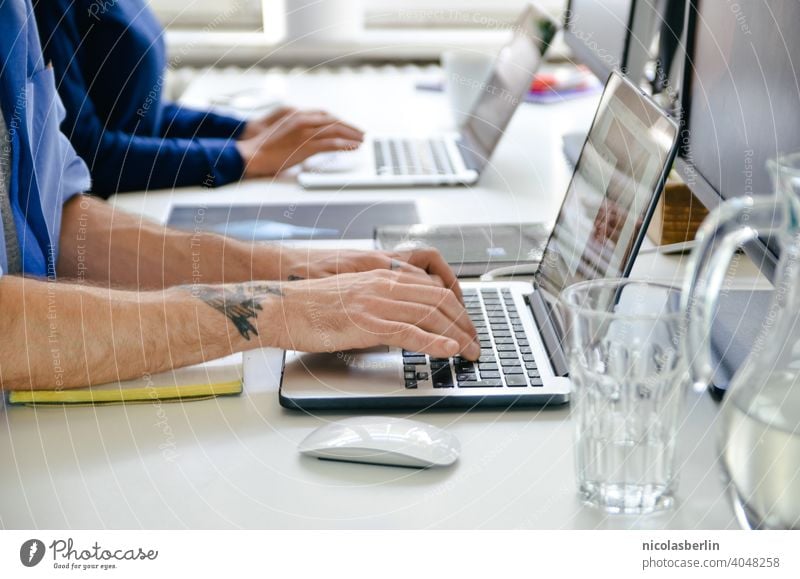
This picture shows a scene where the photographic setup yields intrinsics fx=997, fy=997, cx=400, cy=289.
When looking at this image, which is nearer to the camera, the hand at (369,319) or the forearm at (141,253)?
the hand at (369,319)

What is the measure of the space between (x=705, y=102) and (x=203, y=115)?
918 millimetres

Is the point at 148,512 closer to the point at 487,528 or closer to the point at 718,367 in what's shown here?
the point at 487,528

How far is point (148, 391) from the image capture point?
75 centimetres

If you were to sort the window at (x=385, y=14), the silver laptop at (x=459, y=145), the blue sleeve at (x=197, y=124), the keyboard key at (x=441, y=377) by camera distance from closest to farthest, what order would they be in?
the keyboard key at (x=441, y=377) < the silver laptop at (x=459, y=145) < the blue sleeve at (x=197, y=124) < the window at (x=385, y=14)

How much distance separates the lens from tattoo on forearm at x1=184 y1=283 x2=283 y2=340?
794 millimetres

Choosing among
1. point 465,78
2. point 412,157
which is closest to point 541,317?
point 412,157

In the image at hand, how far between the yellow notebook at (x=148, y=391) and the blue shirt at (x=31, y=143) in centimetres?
18

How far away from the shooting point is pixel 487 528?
60 cm

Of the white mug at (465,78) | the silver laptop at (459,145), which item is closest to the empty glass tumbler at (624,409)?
the silver laptop at (459,145)

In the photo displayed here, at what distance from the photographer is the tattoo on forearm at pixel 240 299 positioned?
79 cm

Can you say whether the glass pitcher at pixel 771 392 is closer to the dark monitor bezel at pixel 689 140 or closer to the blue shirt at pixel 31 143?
the dark monitor bezel at pixel 689 140

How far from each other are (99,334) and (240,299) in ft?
0.37

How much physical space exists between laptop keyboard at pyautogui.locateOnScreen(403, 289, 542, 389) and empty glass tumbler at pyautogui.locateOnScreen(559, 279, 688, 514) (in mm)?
142
